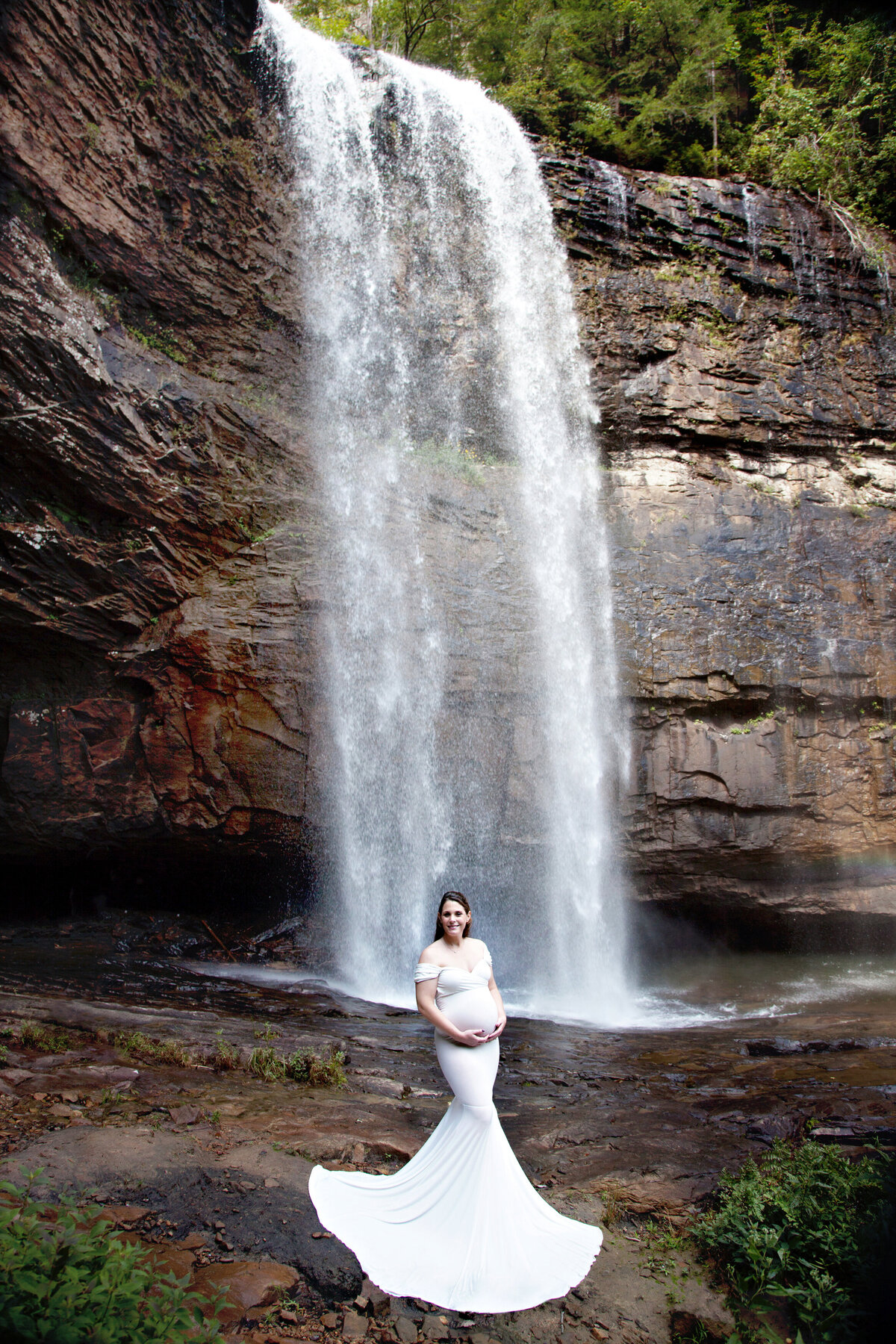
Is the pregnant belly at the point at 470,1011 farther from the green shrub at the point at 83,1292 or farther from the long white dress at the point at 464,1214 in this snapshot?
the green shrub at the point at 83,1292

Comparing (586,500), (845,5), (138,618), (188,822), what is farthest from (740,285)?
(845,5)

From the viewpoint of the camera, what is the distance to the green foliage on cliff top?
46.0ft

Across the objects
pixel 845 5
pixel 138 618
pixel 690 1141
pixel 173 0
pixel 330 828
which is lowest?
pixel 690 1141

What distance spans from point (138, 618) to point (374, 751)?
12.5 ft

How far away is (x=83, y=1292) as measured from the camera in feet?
7.95

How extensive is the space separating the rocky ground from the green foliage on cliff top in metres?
14.6

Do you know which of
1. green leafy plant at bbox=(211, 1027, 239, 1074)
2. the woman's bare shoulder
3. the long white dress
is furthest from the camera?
green leafy plant at bbox=(211, 1027, 239, 1074)

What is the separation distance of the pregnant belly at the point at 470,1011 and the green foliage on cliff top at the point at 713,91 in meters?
16.0

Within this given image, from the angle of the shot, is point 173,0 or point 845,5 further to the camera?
point 173,0

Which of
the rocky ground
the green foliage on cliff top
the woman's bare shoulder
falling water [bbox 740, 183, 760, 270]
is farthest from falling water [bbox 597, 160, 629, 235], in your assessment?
the woman's bare shoulder

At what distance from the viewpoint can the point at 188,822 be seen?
35.4 ft

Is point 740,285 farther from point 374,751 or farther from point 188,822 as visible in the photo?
point 188,822

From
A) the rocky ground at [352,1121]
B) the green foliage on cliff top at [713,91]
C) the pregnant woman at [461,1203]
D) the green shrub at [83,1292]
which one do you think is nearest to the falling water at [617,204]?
the green foliage on cliff top at [713,91]

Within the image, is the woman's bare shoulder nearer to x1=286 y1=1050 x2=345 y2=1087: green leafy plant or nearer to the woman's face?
the woman's face
